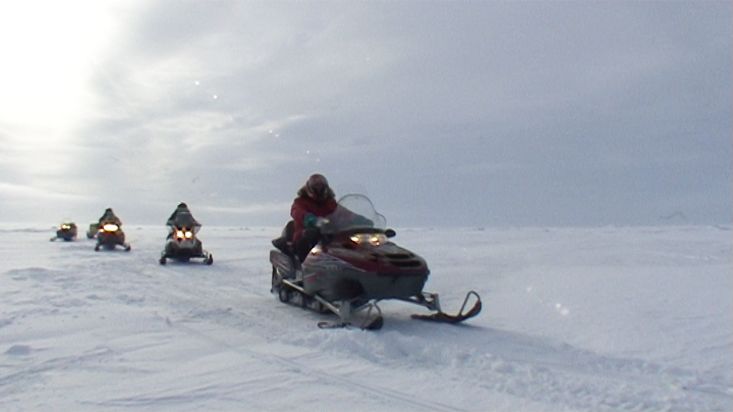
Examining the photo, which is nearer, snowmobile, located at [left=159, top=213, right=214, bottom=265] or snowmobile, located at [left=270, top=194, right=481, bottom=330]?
snowmobile, located at [left=270, top=194, right=481, bottom=330]

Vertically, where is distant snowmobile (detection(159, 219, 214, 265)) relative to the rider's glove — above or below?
below

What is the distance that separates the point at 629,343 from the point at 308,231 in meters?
4.17

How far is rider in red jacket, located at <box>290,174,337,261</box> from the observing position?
7805 millimetres

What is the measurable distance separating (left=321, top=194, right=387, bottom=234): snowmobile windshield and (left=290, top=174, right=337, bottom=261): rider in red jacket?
0.98ft

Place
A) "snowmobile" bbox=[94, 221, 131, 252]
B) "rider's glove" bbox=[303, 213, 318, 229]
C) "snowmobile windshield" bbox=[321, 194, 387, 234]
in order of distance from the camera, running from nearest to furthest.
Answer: "snowmobile windshield" bbox=[321, 194, 387, 234], "rider's glove" bbox=[303, 213, 318, 229], "snowmobile" bbox=[94, 221, 131, 252]

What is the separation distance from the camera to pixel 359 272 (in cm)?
629

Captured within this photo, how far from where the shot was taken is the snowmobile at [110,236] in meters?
19.4

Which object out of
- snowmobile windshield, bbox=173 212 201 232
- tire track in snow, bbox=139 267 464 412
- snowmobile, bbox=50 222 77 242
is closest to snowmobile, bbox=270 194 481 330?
tire track in snow, bbox=139 267 464 412

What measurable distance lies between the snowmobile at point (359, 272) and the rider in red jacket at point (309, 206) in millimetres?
298

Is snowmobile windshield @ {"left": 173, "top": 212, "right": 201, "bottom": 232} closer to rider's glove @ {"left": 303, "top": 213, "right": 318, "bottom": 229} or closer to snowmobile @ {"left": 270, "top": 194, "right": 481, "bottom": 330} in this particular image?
snowmobile @ {"left": 270, "top": 194, "right": 481, "bottom": 330}

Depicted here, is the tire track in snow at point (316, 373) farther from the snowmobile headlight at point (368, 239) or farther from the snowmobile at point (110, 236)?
the snowmobile at point (110, 236)

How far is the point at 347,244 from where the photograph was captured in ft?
22.0

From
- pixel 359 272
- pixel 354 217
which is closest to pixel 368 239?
pixel 359 272

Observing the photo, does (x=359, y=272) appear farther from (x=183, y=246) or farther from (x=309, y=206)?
(x=183, y=246)
